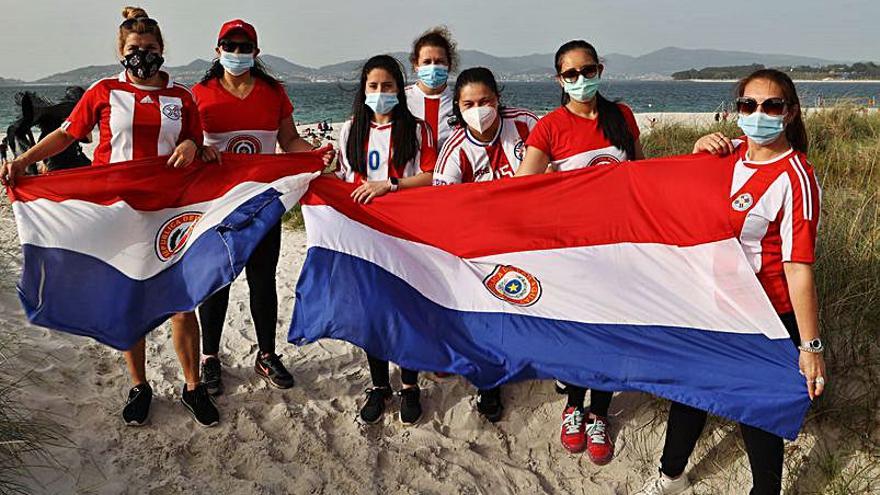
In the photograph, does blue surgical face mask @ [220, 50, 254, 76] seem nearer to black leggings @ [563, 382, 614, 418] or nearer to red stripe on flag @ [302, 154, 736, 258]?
red stripe on flag @ [302, 154, 736, 258]

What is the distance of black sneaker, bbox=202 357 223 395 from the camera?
476 cm

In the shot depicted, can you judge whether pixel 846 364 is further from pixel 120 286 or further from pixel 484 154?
pixel 120 286

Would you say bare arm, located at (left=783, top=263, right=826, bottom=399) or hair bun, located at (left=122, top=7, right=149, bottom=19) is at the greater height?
hair bun, located at (left=122, top=7, right=149, bottom=19)

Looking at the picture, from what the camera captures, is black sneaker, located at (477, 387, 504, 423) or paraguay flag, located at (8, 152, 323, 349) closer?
paraguay flag, located at (8, 152, 323, 349)

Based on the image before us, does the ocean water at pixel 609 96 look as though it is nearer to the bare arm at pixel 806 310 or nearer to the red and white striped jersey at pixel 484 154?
the red and white striped jersey at pixel 484 154

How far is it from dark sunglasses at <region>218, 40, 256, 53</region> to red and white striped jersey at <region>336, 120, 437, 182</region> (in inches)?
32.8

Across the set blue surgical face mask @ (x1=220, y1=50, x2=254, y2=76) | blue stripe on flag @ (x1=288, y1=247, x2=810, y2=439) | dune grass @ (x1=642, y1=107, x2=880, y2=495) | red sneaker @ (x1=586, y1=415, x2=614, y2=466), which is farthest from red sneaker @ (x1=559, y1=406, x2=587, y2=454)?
blue surgical face mask @ (x1=220, y1=50, x2=254, y2=76)

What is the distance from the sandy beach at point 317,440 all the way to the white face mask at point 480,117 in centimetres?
199

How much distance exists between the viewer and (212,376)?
15.8 ft

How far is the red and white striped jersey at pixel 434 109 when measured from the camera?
16.4ft

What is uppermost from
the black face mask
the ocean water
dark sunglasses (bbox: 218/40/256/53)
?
dark sunglasses (bbox: 218/40/256/53)

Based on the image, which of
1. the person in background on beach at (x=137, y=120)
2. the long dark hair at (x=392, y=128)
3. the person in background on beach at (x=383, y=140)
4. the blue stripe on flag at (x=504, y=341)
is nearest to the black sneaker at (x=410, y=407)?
the person in background on beach at (x=383, y=140)

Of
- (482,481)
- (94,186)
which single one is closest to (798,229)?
(482,481)

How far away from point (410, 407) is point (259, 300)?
1314mm
